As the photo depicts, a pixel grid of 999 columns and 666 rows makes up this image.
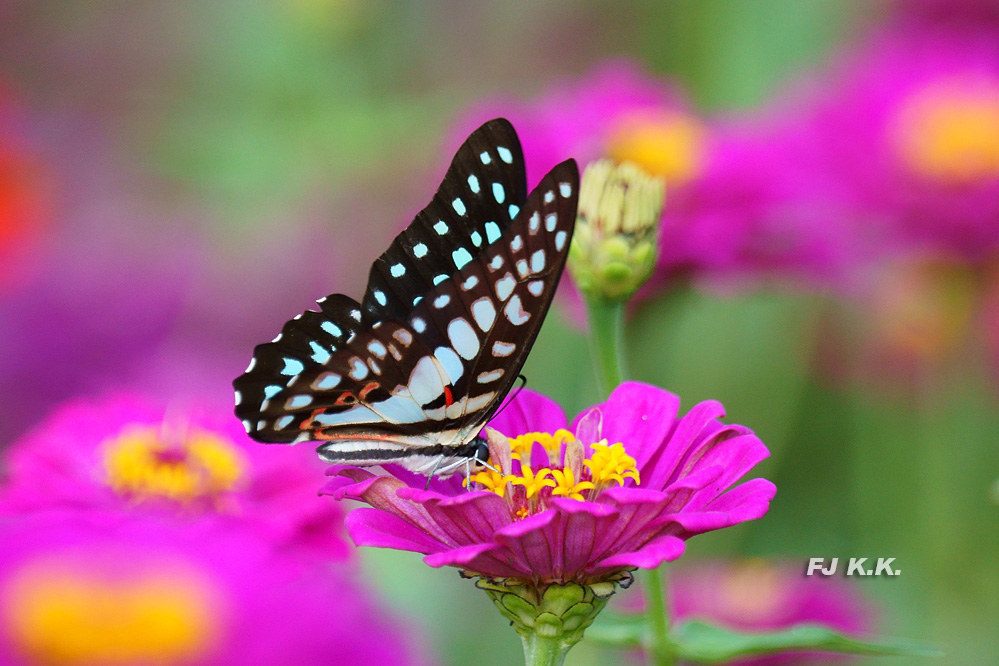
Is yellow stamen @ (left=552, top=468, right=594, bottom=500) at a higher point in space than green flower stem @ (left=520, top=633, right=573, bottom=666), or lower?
higher

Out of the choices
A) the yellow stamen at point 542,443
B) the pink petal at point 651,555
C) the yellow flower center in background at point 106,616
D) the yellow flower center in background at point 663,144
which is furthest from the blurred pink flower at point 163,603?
the yellow flower center in background at point 663,144

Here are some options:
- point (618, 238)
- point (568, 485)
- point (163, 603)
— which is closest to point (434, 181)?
point (618, 238)

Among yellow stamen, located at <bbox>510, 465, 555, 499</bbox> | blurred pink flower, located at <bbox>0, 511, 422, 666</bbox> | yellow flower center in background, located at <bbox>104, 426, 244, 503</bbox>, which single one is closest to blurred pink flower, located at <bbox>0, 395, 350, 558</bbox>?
yellow flower center in background, located at <bbox>104, 426, 244, 503</bbox>

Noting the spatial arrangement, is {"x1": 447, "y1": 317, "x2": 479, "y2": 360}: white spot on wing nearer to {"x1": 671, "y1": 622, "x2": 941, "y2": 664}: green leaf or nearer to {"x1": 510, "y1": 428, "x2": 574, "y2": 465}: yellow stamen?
{"x1": 510, "y1": 428, "x2": 574, "y2": 465}: yellow stamen

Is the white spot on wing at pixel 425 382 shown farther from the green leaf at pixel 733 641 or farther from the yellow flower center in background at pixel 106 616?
the yellow flower center in background at pixel 106 616

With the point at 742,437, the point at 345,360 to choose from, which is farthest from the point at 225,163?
the point at 742,437
